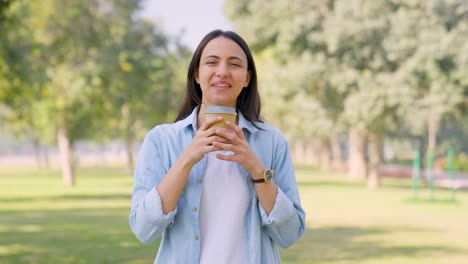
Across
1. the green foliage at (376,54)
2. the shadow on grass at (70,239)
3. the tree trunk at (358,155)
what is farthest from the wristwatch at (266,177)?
the tree trunk at (358,155)

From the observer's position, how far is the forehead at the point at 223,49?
10.2 feet

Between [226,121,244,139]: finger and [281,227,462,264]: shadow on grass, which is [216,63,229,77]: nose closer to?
[226,121,244,139]: finger

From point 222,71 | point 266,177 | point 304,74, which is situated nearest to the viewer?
point 266,177

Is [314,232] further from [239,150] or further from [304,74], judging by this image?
[304,74]

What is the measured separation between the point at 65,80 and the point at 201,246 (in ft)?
97.1

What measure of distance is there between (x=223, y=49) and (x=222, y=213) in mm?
632

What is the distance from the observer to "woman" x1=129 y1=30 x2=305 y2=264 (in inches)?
114

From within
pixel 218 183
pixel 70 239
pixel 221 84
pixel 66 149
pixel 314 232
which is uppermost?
pixel 221 84

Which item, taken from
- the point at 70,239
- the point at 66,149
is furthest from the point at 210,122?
the point at 66,149

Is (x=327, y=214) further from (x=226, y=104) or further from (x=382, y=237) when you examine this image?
(x=226, y=104)

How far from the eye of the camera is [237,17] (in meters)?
35.3

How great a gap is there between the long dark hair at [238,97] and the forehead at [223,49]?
4 centimetres

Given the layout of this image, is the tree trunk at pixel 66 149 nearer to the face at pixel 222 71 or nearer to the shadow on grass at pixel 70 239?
the shadow on grass at pixel 70 239

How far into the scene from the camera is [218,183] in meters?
3.04
